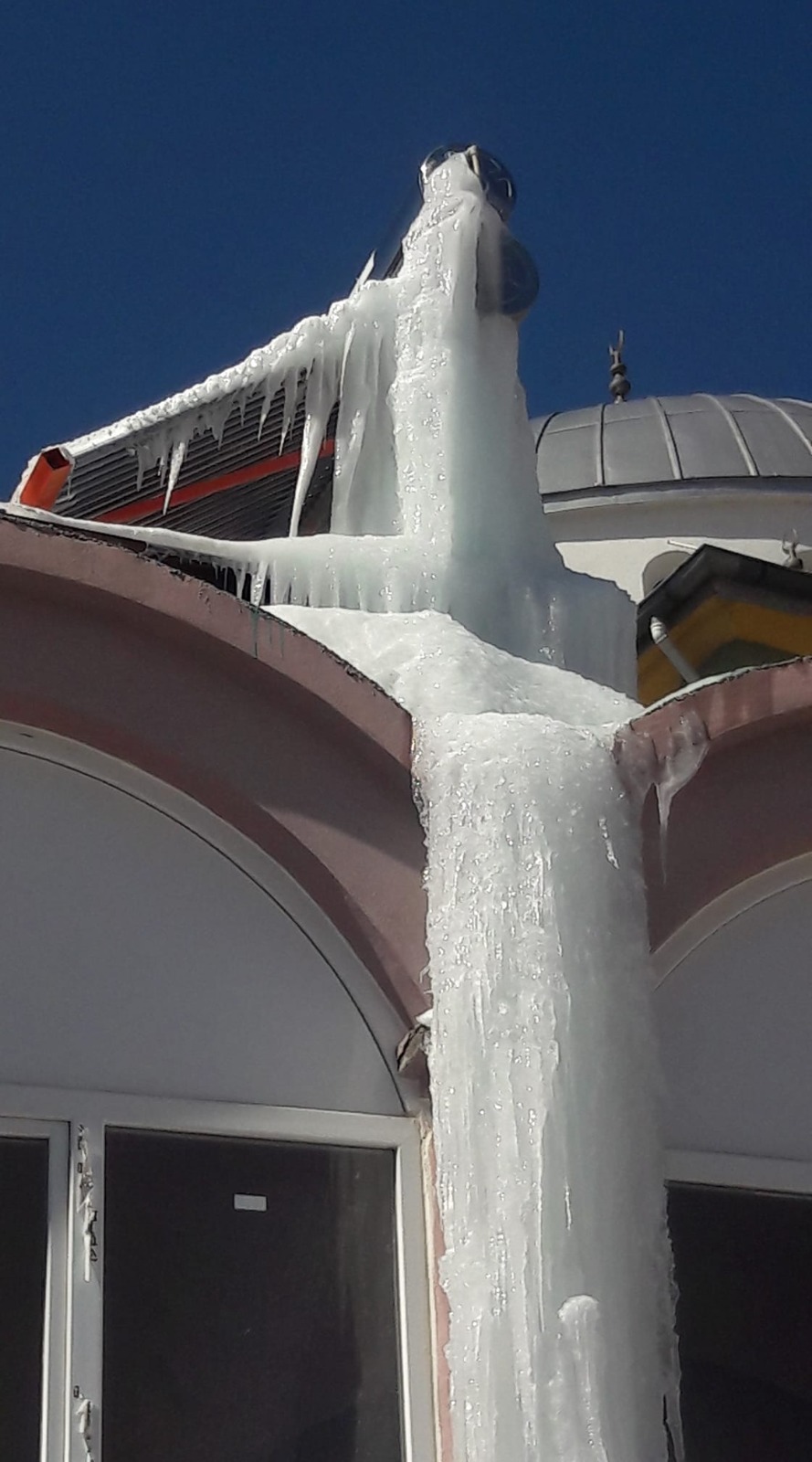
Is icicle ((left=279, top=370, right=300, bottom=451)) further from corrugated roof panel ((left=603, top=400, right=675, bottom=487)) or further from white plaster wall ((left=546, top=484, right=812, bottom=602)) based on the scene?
corrugated roof panel ((left=603, top=400, right=675, bottom=487))

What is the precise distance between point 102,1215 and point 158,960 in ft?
1.77

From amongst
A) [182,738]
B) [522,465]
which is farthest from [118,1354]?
[522,465]

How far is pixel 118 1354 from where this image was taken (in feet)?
12.4

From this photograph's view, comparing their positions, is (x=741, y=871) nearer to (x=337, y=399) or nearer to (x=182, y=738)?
(x=182, y=738)

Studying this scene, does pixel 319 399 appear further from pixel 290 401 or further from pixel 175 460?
pixel 175 460

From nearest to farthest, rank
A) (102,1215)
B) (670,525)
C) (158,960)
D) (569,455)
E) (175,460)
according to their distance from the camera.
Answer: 1. (102,1215)
2. (158,960)
3. (175,460)
4. (670,525)
5. (569,455)

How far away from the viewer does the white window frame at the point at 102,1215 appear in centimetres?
371

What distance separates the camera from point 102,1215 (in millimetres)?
3873

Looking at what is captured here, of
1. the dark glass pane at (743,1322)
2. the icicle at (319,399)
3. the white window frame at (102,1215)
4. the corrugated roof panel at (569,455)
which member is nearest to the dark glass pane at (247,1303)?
the white window frame at (102,1215)

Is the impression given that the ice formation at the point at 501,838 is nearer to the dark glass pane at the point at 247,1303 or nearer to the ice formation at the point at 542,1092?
the ice formation at the point at 542,1092

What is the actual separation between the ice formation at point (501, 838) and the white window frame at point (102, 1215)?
150 mm

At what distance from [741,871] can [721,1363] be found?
3.46 feet

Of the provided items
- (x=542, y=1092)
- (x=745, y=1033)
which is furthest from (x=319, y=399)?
(x=542, y=1092)

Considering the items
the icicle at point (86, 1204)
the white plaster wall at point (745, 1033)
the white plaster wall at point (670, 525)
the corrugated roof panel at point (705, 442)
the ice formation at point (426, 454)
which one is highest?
the corrugated roof panel at point (705, 442)
